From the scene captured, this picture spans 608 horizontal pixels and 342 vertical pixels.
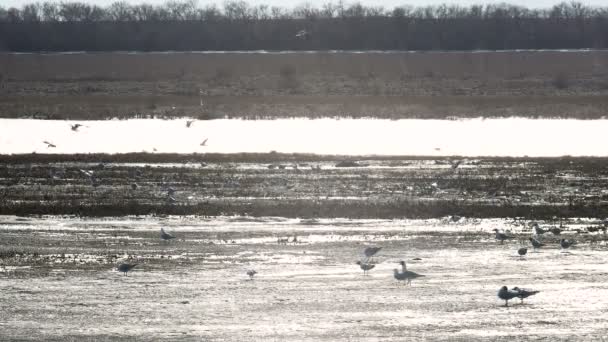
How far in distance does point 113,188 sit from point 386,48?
115m

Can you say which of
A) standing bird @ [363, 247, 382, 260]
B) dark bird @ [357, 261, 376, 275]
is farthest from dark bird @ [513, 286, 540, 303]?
standing bird @ [363, 247, 382, 260]

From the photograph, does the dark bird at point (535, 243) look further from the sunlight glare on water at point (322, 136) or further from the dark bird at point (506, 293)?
the sunlight glare on water at point (322, 136)

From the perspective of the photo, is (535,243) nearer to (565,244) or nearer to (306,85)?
(565,244)

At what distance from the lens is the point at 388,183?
84.1 feet

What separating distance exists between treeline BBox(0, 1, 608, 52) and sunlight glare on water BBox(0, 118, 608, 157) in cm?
9014

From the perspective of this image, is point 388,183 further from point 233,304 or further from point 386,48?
point 386,48

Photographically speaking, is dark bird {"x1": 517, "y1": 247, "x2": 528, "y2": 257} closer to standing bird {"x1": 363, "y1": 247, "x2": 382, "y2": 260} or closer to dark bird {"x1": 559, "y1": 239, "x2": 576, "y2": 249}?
dark bird {"x1": 559, "y1": 239, "x2": 576, "y2": 249}

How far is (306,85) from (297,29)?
2699 inches

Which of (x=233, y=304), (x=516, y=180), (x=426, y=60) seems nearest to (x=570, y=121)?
(x=516, y=180)

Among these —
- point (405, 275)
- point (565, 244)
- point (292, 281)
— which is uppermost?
point (565, 244)

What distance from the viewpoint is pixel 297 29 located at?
14625cm

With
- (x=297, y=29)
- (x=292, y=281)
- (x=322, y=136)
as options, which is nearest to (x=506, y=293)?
(x=292, y=281)

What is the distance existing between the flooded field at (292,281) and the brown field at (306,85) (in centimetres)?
3110

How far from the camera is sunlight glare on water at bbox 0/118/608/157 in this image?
116ft
